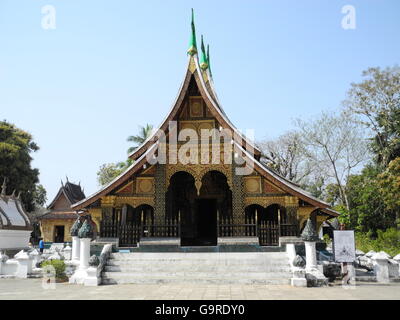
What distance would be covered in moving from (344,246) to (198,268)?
13.3 feet

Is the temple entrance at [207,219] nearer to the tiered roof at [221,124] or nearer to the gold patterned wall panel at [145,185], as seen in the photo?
the tiered roof at [221,124]

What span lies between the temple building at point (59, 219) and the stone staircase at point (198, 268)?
2443 centimetres

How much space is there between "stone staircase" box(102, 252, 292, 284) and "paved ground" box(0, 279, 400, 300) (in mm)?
526

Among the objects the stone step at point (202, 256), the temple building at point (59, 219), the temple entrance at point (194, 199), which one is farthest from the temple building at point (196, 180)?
the temple building at point (59, 219)

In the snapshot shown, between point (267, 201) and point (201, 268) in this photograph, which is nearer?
point (201, 268)

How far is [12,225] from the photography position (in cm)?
2033

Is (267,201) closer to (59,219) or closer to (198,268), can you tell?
(198,268)

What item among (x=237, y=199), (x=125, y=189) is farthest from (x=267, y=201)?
(x=125, y=189)

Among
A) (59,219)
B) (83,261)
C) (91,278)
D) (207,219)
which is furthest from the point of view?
(59,219)

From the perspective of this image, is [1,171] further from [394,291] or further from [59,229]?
[394,291]

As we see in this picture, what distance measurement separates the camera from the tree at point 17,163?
111ft

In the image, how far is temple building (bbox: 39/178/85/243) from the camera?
34062 mm

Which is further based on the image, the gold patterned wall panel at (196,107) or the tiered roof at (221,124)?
the gold patterned wall panel at (196,107)
